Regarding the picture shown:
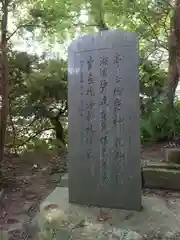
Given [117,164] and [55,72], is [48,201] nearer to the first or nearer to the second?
[117,164]

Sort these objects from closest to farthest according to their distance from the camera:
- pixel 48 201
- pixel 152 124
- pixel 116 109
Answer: pixel 116 109 < pixel 48 201 < pixel 152 124

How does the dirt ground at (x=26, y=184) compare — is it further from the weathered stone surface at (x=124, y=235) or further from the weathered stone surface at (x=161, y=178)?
the weathered stone surface at (x=124, y=235)

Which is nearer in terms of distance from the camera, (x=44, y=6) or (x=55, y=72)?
(x=44, y=6)

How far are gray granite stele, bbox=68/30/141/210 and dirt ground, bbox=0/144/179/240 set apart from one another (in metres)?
0.65

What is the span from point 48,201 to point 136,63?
5.54 feet

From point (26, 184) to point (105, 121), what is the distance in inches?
77.0

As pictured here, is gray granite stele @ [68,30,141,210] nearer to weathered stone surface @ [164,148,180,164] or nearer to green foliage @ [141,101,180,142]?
weathered stone surface @ [164,148,180,164]

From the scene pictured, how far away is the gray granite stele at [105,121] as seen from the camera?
8.52ft

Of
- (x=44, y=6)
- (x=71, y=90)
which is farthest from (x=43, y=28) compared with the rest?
(x=71, y=90)

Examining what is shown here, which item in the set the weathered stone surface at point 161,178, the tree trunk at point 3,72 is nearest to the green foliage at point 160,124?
the weathered stone surface at point 161,178

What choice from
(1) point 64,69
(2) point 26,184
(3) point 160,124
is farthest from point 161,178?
(1) point 64,69

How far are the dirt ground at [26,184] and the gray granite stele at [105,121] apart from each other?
0.65m

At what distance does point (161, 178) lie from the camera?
350 cm

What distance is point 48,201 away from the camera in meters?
2.87
